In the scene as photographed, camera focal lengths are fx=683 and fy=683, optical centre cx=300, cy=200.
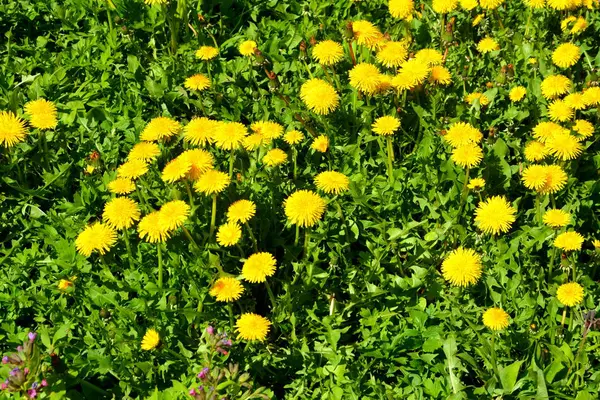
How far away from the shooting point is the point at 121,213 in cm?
256

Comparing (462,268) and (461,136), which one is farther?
(461,136)

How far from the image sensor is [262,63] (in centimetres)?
340

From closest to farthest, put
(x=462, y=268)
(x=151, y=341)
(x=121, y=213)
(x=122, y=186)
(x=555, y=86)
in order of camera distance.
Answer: (x=151, y=341) < (x=462, y=268) < (x=121, y=213) < (x=122, y=186) < (x=555, y=86)

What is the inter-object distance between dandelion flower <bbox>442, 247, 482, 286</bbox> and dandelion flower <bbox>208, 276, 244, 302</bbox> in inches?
29.6

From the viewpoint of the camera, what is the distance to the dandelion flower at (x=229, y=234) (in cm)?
250

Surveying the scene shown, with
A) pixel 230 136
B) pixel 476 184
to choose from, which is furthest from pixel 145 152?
pixel 476 184

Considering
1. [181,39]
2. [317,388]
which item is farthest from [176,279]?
[181,39]

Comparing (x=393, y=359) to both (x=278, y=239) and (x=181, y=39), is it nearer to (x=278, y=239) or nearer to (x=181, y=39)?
(x=278, y=239)

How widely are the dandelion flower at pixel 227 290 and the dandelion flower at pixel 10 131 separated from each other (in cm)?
111

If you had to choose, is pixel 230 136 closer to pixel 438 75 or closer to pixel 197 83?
pixel 197 83

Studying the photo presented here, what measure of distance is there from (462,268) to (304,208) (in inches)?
23.9

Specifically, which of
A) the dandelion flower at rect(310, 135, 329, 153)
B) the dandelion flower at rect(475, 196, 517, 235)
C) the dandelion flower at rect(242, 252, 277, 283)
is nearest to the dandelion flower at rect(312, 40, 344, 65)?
the dandelion flower at rect(310, 135, 329, 153)

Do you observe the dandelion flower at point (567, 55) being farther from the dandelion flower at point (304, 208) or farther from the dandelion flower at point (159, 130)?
the dandelion flower at point (159, 130)

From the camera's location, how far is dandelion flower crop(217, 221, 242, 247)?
8.20ft
